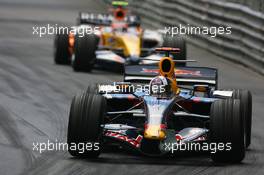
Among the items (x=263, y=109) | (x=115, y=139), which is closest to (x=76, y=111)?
(x=115, y=139)

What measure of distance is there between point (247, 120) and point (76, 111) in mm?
2359

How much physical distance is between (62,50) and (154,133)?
1119 centimetres

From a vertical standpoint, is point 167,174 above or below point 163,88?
below

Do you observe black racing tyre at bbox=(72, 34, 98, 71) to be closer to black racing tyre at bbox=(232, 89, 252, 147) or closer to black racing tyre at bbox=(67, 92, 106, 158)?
black racing tyre at bbox=(232, 89, 252, 147)

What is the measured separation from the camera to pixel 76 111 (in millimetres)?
11875

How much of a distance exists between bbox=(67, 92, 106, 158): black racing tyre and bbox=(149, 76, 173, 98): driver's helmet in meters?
0.88

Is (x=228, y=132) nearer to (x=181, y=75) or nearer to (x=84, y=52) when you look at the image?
(x=181, y=75)

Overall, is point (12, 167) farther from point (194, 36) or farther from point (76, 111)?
point (194, 36)

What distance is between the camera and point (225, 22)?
2512 cm

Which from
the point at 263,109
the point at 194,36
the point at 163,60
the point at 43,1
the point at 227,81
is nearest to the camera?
the point at 163,60

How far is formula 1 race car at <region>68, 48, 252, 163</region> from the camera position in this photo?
11711 mm
